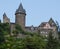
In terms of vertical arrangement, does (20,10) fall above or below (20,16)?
above

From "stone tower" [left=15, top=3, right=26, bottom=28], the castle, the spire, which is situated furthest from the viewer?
the spire

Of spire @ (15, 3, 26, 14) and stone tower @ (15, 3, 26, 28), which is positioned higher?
spire @ (15, 3, 26, 14)

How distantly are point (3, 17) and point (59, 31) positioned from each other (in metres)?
15.5

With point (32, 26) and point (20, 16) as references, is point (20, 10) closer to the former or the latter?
point (20, 16)

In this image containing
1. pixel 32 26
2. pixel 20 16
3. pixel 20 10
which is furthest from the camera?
pixel 20 10

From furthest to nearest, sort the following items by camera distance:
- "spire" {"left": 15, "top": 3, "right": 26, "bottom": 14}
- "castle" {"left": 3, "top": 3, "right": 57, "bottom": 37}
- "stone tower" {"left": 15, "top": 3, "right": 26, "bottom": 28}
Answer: "spire" {"left": 15, "top": 3, "right": 26, "bottom": 14} < "stone tower" {"left": 15, "top": 3, "right": 26, "bottom": 28} < "castle" {"left": 3, "top": 3, "right": 57, "bottom": 37}

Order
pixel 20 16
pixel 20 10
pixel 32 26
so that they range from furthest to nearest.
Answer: pixel 20 10 < pixel 32 26 < pixel 20 16

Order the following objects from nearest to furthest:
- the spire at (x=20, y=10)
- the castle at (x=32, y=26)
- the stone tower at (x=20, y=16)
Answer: the castle at (x=32, y=26) → the stone tower at (x=20, y=16) → the spire at (x=20, y=10)

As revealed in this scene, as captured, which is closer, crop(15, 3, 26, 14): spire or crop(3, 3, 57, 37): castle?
crop(3, 3, 57, 37): castle

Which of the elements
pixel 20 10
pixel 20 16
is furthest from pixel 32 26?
pixel 20 10

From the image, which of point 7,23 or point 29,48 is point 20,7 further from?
point 29,48

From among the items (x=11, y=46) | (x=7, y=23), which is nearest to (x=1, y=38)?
(x=11, y=46)

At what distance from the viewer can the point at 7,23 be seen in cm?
8462

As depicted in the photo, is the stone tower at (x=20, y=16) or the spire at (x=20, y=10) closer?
the stone tower at (x=20, y=16)
